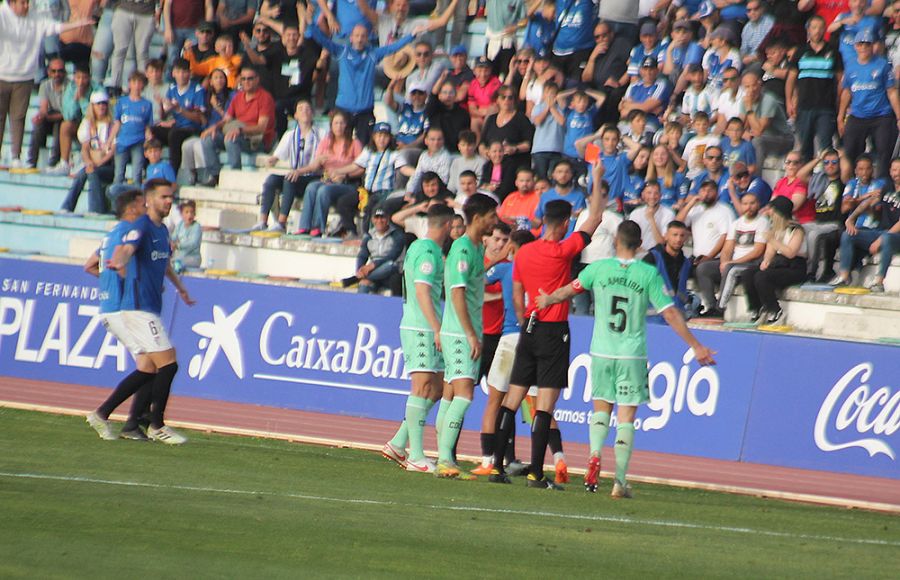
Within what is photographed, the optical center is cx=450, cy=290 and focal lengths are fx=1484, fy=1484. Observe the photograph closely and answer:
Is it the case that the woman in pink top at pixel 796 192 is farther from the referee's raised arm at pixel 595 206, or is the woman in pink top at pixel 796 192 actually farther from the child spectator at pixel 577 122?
the child spectator at pixel 577 122

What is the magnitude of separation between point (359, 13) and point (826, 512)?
576 inches

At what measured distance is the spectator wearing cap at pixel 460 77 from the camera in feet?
71.7

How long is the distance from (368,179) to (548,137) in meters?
2.76

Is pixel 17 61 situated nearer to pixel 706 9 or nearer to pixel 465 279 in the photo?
pixel 706 9

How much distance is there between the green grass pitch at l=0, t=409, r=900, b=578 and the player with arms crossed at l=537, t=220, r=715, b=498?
0.52m

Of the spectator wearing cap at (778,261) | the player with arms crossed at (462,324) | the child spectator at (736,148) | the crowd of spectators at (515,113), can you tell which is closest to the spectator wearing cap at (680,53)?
the crowd of spectators at (515,113)

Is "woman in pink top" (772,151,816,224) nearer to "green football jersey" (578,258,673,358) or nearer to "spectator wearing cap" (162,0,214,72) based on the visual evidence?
"green football jersey" (578,258,673,358)

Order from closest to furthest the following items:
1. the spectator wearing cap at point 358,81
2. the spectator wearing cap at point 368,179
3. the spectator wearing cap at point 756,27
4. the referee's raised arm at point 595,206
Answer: the referee's raised arm at point 595,206
the spectator wearing cap at point 756,27
the spectator wearing cap at point 368,179
the spectator wearing cap at point 358,81

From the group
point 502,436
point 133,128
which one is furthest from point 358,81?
point 502,436

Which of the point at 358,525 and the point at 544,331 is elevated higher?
the point at 544,331

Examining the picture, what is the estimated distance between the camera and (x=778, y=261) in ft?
59.3

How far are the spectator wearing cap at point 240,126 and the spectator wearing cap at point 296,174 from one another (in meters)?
1.39

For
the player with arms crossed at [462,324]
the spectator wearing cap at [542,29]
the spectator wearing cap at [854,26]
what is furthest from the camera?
the spectator wearing cap at [542,29]

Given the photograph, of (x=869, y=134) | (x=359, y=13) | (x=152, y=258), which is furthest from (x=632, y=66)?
(x=152, y=258)
